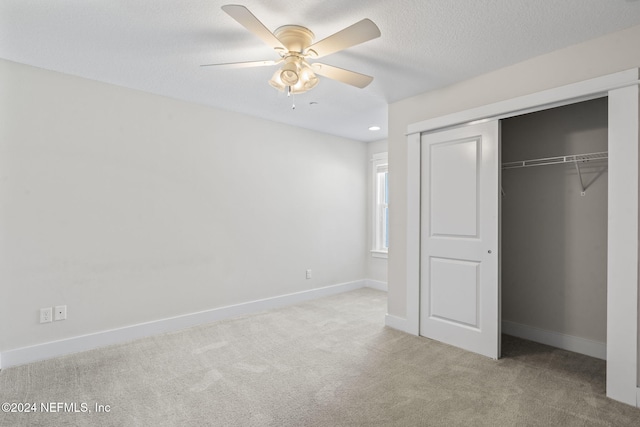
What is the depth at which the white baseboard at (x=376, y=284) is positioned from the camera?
5486mm

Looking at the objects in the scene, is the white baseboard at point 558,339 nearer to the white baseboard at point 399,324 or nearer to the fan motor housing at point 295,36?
the white baseboard at point 399,324

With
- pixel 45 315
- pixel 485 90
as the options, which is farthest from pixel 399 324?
pixel 45 315

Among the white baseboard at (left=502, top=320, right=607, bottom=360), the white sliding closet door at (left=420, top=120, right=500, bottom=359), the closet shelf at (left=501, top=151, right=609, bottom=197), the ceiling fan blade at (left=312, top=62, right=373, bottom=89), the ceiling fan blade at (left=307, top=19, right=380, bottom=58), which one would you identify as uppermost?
the ceiling fan blade at (left=307, top=19, right=380, bottom=58)

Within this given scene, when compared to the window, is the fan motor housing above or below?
above

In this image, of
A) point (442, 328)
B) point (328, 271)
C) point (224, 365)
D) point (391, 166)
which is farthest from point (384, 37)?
point (328, 271)

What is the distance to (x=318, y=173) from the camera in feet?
16.8

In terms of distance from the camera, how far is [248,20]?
182 centimetres

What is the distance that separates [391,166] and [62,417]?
A: 341cm

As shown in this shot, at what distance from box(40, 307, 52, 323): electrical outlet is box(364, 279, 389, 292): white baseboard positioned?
4207 millimetres

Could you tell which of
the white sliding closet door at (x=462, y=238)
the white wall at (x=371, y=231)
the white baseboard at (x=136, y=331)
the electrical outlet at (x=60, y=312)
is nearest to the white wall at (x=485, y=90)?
the white sliding closet door at (x=462, y=238)

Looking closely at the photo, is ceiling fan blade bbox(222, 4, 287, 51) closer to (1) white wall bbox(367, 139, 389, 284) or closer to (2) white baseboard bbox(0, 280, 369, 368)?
(2) white baseboard bbox(0, 280, 369, 368)

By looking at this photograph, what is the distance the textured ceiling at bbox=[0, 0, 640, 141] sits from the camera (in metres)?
2.08

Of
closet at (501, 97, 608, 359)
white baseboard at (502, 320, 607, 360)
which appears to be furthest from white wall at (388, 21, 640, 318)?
white baseboard at (502, 320, 607, 360)

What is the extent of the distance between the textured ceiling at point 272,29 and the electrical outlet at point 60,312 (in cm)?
208
